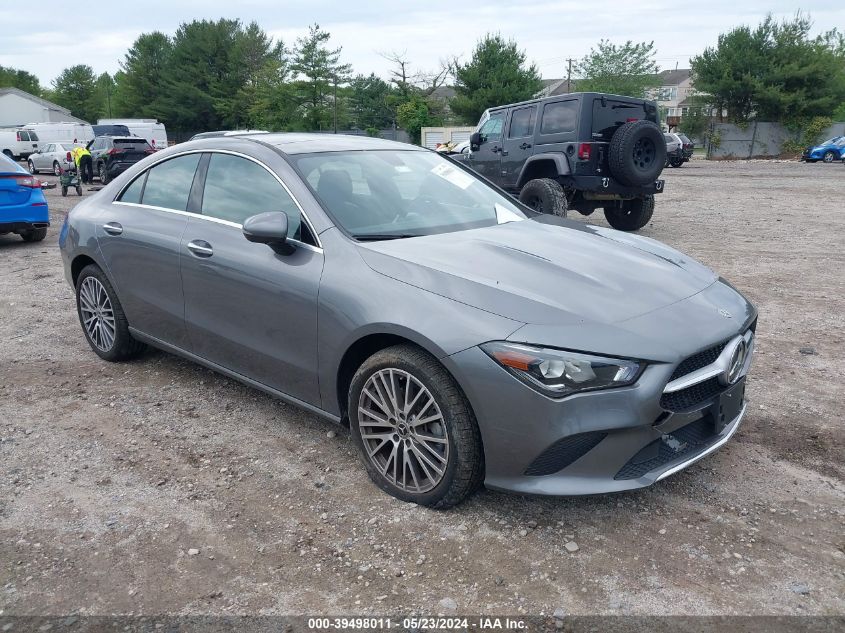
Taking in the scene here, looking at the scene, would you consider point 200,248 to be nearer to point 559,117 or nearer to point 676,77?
point 559,117

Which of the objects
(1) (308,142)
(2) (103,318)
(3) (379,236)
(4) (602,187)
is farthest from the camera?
Answer: (4) (602,187)

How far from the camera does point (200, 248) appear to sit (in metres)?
3.87

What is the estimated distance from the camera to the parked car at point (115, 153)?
805 inches

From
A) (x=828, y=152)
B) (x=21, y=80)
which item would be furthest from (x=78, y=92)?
(x=828, y=152)

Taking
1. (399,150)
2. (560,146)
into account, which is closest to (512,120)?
(560,146)

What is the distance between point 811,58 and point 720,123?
19.3 ft

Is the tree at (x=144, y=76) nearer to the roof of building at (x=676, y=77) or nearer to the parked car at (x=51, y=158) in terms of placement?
the parked car at (x=51, y=158)

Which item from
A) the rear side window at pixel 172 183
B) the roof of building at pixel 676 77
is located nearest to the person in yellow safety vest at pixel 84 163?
the rear side window at pixel 172 183

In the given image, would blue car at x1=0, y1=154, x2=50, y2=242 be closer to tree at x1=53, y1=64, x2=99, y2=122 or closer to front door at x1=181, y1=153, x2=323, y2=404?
front door at x1=181, y1=153, x2=323, y2=404

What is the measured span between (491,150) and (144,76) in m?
70.8

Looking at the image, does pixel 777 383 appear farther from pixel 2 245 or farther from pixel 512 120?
pixel 2 245

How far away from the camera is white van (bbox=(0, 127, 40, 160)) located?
35469 mm

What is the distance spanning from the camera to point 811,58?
40344mm

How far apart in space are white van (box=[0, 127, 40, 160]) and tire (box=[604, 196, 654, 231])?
110ft
